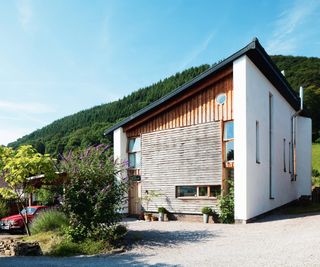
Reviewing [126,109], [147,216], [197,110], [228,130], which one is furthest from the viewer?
[126,109]

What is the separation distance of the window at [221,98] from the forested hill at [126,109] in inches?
1203

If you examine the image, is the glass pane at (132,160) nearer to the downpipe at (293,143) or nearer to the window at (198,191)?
the window at (198,191)

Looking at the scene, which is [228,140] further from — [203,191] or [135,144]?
[135,144]

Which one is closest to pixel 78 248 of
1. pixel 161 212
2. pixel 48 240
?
pixel 48 240

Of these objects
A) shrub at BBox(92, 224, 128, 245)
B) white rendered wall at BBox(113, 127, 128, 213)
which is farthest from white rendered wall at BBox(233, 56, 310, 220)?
white rendered wall at BBox(113, 127, 128, 213)

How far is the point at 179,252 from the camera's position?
10.1 metres

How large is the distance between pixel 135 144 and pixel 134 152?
0.42 metres

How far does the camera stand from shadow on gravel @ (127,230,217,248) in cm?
1169

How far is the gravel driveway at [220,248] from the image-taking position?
336 inches

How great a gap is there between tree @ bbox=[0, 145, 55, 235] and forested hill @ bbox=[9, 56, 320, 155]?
3012 cm

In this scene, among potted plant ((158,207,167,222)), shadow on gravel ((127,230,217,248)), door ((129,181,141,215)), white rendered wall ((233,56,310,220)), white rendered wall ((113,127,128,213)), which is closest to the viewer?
shadow on gravel ((127,230,217,248))

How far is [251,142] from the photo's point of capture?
1633 centimetres

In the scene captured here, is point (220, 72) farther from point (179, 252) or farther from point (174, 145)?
point (179, 252)

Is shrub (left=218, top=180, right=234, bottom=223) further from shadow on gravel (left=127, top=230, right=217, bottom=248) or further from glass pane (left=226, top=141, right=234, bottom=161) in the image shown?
shadow on gravel (left=127, top=230, right=217, bottom=248)
